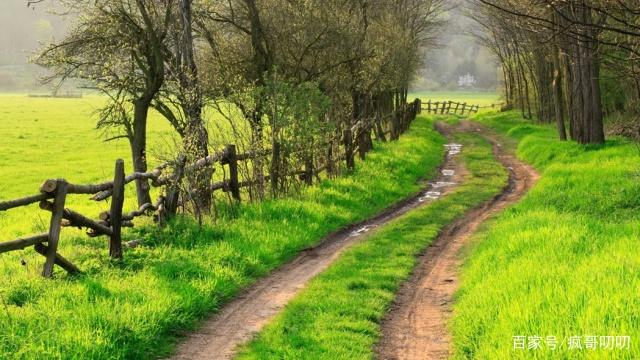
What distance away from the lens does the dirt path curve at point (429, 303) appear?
24.2ft

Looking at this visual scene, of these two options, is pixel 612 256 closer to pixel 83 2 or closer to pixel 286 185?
pixel 286 185

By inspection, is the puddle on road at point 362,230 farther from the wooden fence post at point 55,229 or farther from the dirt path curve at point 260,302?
the wooden fence post at point 55,229

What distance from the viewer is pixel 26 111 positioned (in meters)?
84.2

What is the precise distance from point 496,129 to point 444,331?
41.4 metres

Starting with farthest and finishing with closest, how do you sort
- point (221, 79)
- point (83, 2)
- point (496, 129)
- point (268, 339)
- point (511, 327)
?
point (496, 129) → point (221, 79) → point (83, 2) → point (268, 339) → point (511, 327)

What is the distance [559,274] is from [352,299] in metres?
3.17

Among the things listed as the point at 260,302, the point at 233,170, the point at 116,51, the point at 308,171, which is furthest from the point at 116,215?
the point at 116,51

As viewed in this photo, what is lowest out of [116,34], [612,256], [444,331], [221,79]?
[444,331]

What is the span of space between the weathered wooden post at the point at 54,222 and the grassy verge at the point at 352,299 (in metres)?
3.87

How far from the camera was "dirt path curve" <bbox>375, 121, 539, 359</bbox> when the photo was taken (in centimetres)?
737

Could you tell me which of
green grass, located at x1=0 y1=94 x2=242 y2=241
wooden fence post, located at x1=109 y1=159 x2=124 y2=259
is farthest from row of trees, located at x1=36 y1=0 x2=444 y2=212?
wooden fence post, located at x1=109 y1=159 x2=124 y2=259

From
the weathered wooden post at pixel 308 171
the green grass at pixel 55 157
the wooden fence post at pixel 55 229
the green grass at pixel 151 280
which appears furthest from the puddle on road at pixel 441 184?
the wooden fence post at pixel 55 229

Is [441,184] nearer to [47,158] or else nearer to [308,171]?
[308,171]

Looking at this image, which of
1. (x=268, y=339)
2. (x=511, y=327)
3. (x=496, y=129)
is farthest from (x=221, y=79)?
(x=496, y=129)
